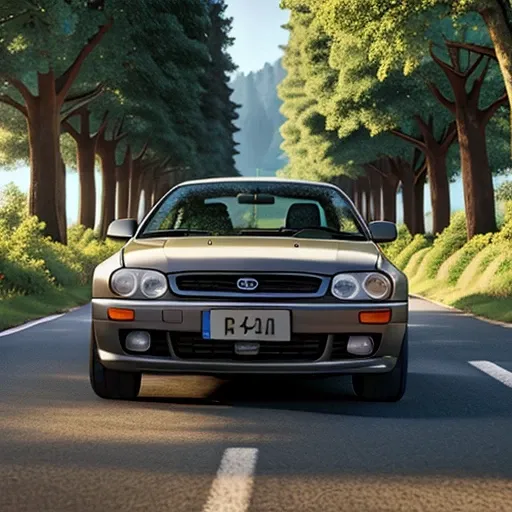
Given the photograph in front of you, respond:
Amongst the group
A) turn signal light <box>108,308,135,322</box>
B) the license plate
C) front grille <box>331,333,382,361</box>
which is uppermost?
turn signal light <box>108,308,135,322</box>

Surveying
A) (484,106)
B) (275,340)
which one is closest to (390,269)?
(275,340)

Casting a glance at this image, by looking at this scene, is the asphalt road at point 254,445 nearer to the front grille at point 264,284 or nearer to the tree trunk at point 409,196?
the front grille at point 264,284

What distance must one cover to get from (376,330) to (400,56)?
16.3m

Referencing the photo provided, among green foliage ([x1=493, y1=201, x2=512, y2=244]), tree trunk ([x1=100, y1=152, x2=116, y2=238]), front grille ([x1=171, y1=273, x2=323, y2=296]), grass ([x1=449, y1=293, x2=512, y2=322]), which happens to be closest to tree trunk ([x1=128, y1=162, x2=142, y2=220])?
tree trunk ([x1=100, y1=152, x2=116, y2=238])

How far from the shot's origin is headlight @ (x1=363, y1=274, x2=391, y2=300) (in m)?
7.84

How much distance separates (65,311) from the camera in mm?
19625

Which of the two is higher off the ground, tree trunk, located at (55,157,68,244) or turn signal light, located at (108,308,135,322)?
tree trunk, located at (55,157,68,244)

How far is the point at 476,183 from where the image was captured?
97.1 ft

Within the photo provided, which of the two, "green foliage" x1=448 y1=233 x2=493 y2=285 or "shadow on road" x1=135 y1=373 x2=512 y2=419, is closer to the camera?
"shadow on road" x1=135 y1=373 x2=512 y2=419

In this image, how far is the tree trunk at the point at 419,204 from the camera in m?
49.3

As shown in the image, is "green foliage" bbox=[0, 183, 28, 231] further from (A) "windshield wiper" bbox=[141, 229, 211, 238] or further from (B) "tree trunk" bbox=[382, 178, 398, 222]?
(A) "windshield wiper" bbox=[141, 229, 211, 238]

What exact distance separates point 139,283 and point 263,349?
945 millimetres

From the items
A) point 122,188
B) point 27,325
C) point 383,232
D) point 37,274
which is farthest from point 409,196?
point 383,232

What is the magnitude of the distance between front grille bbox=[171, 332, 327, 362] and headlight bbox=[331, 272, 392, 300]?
32cm
